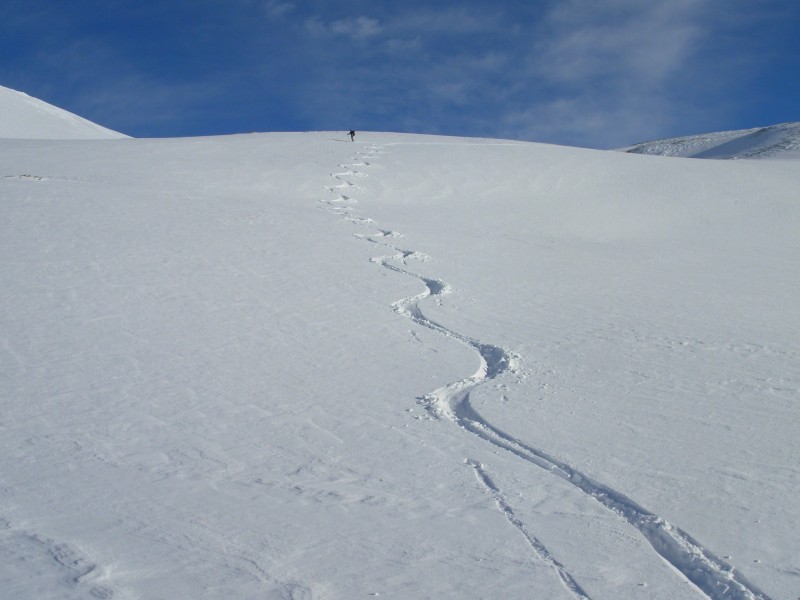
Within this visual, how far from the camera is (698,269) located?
11.1 meters

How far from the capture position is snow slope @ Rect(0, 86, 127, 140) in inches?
1404

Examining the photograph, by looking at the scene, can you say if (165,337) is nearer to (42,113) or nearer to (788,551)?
(788,551)

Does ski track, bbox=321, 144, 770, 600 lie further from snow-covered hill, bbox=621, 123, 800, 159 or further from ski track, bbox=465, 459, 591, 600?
snow-covered hill, bbox=621, 123, 800, 159

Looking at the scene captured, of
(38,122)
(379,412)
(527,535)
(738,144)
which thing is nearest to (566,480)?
(527,535)

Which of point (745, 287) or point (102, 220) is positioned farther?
point (102, 220)

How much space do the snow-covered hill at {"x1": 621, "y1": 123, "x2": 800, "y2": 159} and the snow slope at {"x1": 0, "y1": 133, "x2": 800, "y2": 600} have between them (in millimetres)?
31332

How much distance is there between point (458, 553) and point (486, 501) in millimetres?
534

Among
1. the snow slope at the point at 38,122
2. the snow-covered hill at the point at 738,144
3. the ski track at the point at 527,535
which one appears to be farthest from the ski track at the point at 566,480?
the snow-covered hill at the point at 738,144

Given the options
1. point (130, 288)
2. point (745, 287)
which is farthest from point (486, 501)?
point (745, 287)

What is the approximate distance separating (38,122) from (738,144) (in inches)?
1755

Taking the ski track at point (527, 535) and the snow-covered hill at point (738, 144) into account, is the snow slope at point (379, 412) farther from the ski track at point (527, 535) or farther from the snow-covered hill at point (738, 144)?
the snow-covered hill at point (738, 144)

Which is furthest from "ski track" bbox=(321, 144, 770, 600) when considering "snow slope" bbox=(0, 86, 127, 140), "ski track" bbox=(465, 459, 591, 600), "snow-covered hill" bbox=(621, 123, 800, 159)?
"snow-covered hill" bbox=(621, 123, 800, 159)

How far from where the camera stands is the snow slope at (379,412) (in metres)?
3.14

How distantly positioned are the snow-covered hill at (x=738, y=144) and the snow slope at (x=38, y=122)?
121 feet
